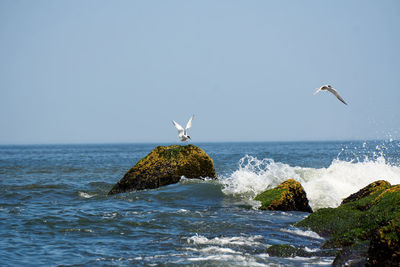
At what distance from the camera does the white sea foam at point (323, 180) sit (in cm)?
1263

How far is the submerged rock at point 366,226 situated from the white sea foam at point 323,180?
2.98m

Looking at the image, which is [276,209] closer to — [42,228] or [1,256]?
[42,228]

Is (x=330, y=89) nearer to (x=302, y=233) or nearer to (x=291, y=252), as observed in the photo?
(x=302, y=233)

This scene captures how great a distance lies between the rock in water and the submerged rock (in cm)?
568

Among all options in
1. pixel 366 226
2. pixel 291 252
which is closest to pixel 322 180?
pixel 366 226

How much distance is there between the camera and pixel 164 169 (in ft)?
45.2

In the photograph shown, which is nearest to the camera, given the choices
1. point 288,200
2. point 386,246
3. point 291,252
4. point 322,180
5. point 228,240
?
point 386,246

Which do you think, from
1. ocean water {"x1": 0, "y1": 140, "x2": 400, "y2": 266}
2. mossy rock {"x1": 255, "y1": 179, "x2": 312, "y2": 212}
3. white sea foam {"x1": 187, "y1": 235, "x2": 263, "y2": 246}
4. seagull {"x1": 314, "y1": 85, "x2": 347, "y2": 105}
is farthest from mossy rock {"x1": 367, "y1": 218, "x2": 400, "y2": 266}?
seagull {"x1": 314, "y1": 85, "x2": 347, "y2": 105}

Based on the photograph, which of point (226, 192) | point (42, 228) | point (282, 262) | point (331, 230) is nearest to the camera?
point (282, 262)

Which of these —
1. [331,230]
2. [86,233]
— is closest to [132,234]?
[86,233]

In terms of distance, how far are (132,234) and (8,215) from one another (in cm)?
388

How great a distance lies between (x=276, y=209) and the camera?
404 inches

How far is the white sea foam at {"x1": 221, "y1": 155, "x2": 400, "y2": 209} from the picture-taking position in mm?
12633

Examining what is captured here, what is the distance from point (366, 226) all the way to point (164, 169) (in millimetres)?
8018
